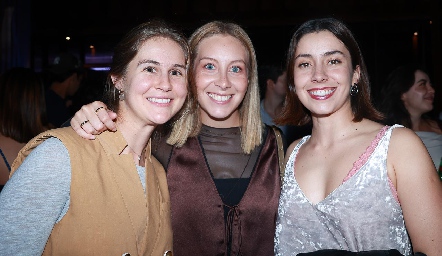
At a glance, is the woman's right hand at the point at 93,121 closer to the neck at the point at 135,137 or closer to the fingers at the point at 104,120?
the fingers at the point at 104,120

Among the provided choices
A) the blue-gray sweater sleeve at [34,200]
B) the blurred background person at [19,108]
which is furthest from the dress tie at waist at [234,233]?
the blurred background person at [19,108]

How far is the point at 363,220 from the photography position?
1.74 metres

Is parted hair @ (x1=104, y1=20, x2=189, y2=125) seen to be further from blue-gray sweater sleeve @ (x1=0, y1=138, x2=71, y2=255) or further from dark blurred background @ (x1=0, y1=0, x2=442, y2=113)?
dark blurred background @ (x1=0, y1=0, x2=442, y2=113)

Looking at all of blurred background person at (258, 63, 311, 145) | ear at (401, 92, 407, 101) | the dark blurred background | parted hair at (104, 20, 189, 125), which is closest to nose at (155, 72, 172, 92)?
parted hair at (104, 20, 189, 125)

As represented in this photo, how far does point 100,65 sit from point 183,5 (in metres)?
2.00

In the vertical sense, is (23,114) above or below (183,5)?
below

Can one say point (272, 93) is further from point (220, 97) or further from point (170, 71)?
point (170, 71)

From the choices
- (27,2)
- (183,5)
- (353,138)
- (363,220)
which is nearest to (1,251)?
(363,220)

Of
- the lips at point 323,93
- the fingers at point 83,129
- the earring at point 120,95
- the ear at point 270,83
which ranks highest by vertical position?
the ear at point 270,83

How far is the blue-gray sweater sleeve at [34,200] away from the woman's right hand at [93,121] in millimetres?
178

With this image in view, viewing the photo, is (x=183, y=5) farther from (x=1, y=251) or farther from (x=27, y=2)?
(x=1, y=251)

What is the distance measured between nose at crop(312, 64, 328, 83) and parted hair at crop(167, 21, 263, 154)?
0.56m

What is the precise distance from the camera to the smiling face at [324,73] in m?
1.97

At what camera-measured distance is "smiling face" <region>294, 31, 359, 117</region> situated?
6.47ft
